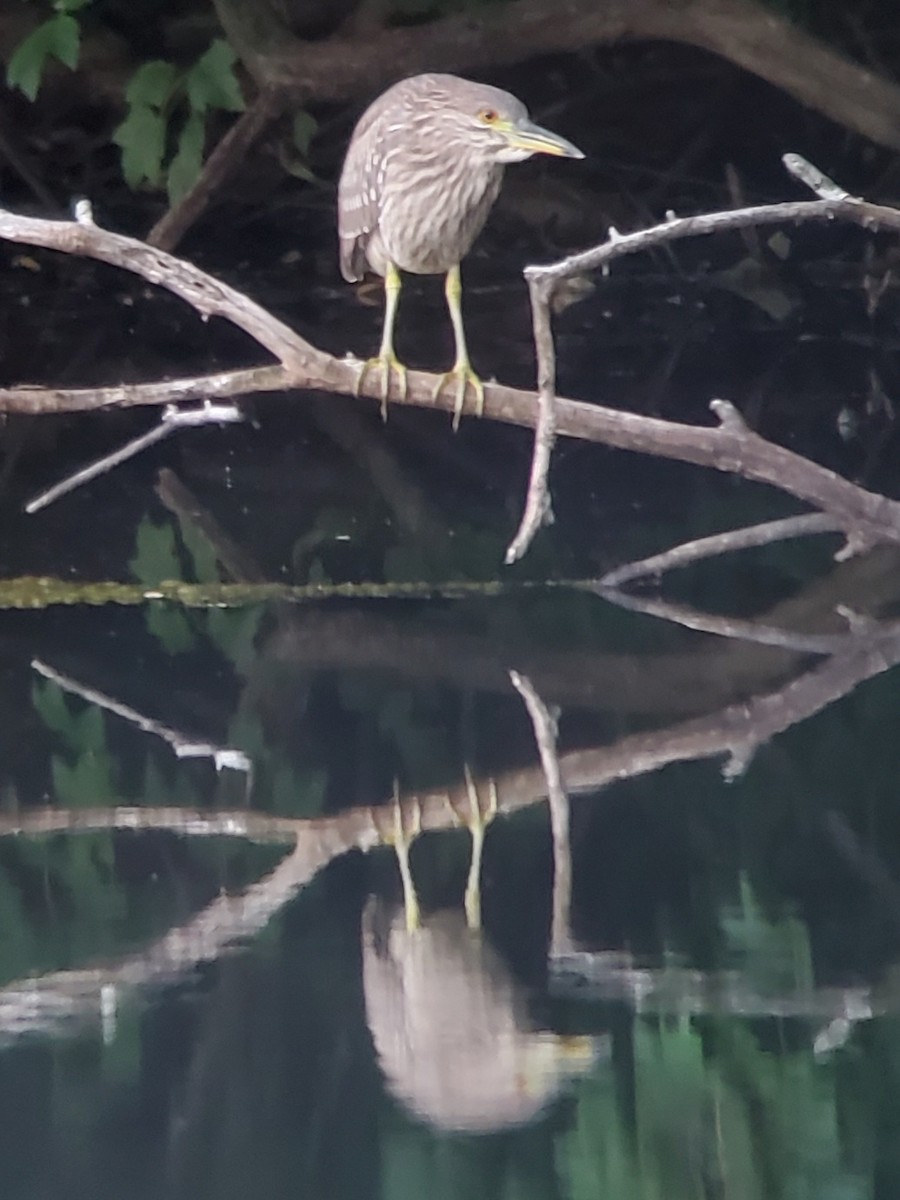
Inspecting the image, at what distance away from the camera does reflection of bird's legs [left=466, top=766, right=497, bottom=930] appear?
94.7 inches

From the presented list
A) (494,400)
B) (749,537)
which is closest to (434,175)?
(494,400)

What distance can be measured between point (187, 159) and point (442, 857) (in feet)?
13.6

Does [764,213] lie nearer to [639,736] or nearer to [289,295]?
[639,736]

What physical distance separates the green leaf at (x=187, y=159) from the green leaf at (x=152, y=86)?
115 mm

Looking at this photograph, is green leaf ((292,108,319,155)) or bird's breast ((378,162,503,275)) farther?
green leaf ((292,108,319,155))

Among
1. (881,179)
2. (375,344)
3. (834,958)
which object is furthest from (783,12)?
(834,958)

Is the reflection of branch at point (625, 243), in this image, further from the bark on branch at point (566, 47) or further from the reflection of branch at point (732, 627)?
the bark on branch at point (566, 47)

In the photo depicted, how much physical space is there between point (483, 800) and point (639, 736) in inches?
13.4

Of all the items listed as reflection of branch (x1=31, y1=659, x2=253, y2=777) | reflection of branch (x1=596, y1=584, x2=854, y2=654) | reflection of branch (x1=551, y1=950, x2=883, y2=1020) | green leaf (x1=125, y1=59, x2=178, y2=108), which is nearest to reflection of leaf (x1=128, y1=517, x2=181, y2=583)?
reflection of branch (x1=31, y1=659, x2=253, y2=777)

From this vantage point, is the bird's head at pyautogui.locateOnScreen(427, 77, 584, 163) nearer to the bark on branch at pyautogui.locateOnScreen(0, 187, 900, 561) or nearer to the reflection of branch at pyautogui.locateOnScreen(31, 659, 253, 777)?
the bark on branch at pyautogui.locateOnScreen(0, 187, 900, 561)

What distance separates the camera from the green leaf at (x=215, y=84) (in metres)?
6.00

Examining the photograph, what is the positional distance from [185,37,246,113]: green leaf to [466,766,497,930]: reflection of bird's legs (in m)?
3.68

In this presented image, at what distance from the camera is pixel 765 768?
9.29 ft

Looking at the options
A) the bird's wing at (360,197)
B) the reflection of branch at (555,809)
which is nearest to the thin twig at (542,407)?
the reflection of branch at (555,809)
